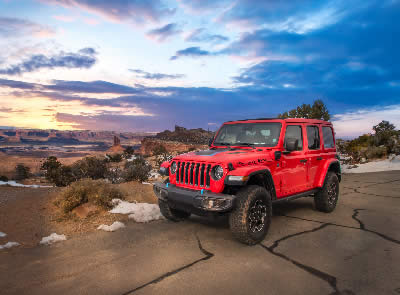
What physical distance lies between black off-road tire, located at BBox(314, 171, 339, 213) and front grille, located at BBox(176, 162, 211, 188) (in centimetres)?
323

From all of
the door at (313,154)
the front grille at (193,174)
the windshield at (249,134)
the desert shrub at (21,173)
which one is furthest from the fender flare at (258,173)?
the desert shrub at (21,173)

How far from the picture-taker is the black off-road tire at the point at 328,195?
6.22 metres

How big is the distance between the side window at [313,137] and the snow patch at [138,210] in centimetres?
365

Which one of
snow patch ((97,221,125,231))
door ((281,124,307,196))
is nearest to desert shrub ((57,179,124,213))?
snow patch ((97,221,125,231))

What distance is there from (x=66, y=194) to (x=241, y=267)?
4.50 meters

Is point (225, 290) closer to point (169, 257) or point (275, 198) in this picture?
point (169, 257)

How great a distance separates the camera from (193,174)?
456cm

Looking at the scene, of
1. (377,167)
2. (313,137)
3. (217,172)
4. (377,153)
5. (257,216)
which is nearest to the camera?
(217,172)

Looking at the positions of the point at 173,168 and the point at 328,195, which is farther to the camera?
the point at 328,195

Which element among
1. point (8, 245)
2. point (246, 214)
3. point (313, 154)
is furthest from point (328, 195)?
point (8, 245)

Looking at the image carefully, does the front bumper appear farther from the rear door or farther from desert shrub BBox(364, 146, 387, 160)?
desert shrub BBox(364, 146, 387, 160)

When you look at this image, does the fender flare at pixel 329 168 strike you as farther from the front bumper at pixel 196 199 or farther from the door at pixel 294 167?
the front bumper at pixel 196 199

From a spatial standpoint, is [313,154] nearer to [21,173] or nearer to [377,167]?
[377,167]

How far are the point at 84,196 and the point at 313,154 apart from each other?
5281 mm
